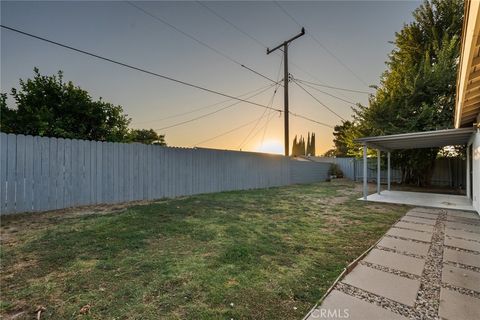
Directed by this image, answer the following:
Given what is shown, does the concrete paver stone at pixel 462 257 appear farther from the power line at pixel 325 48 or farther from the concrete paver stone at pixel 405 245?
the power line at pixel 325 48

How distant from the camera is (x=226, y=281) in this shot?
2.16m

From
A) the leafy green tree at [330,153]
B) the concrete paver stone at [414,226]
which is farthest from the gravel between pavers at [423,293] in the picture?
the leafy green tree at [330,153]

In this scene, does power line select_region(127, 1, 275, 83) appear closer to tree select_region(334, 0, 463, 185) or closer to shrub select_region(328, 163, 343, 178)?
tree select_region(334, 0, 463, 185)

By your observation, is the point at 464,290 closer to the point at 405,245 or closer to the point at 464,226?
the point at 405,245

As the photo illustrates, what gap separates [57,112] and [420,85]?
1496cm

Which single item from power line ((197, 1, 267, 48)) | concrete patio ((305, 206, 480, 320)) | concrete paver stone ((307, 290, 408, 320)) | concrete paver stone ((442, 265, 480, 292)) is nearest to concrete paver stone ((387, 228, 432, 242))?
concrete patio ((305, 206, 480, 320))

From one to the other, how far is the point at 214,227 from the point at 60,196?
4.11 meters

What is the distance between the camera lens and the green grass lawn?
5.86 ft

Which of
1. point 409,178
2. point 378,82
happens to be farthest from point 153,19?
point 409,178

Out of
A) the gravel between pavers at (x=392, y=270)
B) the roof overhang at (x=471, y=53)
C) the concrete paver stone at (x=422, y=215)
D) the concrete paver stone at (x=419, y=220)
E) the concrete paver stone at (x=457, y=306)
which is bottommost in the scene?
the concrete paver stone at (x=422, y=215)

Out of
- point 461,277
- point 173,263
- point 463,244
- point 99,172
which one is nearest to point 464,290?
point 461,277

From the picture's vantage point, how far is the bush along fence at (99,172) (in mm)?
A: 4766

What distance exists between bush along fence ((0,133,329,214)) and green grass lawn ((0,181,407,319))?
61 centimetres

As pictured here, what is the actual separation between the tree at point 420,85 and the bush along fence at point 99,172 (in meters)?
7.37
